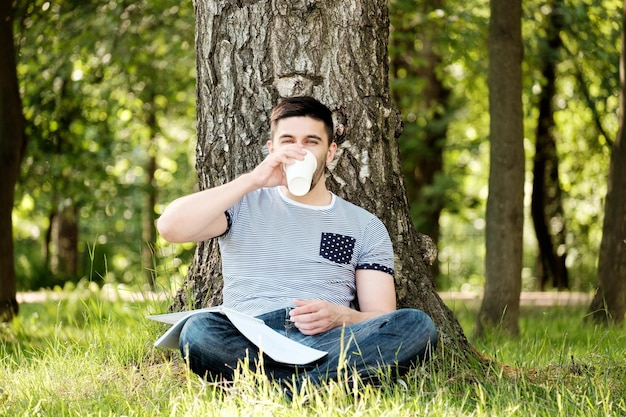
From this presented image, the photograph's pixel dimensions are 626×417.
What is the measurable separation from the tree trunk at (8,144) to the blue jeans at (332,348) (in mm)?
4043

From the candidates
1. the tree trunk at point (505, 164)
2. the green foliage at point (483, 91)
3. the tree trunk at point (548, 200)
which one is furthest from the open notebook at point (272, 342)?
the tree trunk at point (548, 200)

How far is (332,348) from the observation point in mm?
3539

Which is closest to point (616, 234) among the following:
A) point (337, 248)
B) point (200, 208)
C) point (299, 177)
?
point (337, 248)

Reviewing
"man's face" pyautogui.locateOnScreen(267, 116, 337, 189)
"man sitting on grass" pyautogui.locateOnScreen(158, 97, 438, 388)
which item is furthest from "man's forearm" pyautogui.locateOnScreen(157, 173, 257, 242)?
"man's face" pyautogui.locateOnScreen(267, 116, 337, 189)

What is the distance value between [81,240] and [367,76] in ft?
49.9

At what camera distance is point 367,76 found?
439 centimetres

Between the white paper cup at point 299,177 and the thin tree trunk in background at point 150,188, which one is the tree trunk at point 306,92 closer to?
the white paper cup at point 299,177

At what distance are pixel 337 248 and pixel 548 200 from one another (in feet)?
35.0

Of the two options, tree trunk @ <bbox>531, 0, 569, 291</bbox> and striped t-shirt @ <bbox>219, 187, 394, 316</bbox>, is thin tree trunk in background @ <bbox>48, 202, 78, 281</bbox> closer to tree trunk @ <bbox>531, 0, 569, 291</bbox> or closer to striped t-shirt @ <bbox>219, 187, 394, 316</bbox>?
tree trunk @ <bbox>531, 0, 569, 291</bbox>

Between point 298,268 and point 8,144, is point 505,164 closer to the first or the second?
point 298,268

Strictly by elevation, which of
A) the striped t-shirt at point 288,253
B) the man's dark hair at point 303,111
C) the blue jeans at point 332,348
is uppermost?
the man's dark hair at point 303,111

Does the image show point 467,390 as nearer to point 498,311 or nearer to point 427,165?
point 498,311

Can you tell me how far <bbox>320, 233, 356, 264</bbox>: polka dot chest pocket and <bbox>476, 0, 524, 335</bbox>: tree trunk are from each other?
2813 millimetres

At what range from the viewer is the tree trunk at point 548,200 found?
1313cm
